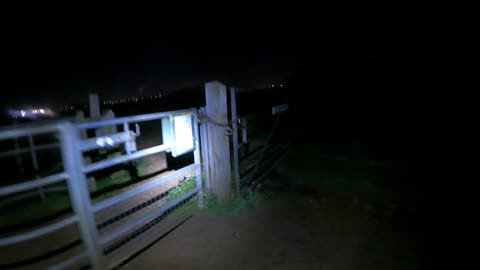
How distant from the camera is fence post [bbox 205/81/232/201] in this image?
4.43 m

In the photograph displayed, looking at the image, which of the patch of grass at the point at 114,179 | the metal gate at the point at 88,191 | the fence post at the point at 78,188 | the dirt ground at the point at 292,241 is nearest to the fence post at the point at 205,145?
the metal gate at the point at 88,191

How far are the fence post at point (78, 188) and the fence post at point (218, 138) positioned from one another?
2112 millimetres

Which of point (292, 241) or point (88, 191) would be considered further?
point (292, 241)

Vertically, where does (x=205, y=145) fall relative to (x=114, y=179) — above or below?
above

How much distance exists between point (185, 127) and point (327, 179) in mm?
3551

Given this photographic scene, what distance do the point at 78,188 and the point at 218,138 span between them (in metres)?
2.30

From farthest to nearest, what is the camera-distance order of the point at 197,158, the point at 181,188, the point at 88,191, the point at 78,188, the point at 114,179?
the point at 114,179, the point at 181,188, the point at 197,158, the point at 88,191, the point at 78,188

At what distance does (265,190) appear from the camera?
5.34 metres

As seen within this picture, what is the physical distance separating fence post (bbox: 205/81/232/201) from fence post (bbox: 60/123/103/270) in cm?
211

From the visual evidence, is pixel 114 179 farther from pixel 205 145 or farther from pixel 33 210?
pixel 205 145

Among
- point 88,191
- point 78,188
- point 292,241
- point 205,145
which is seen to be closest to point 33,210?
point 88,191

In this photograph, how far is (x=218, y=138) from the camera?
178 inches

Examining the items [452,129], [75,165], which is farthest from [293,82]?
[75,165]

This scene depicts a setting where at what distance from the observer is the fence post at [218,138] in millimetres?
4430
